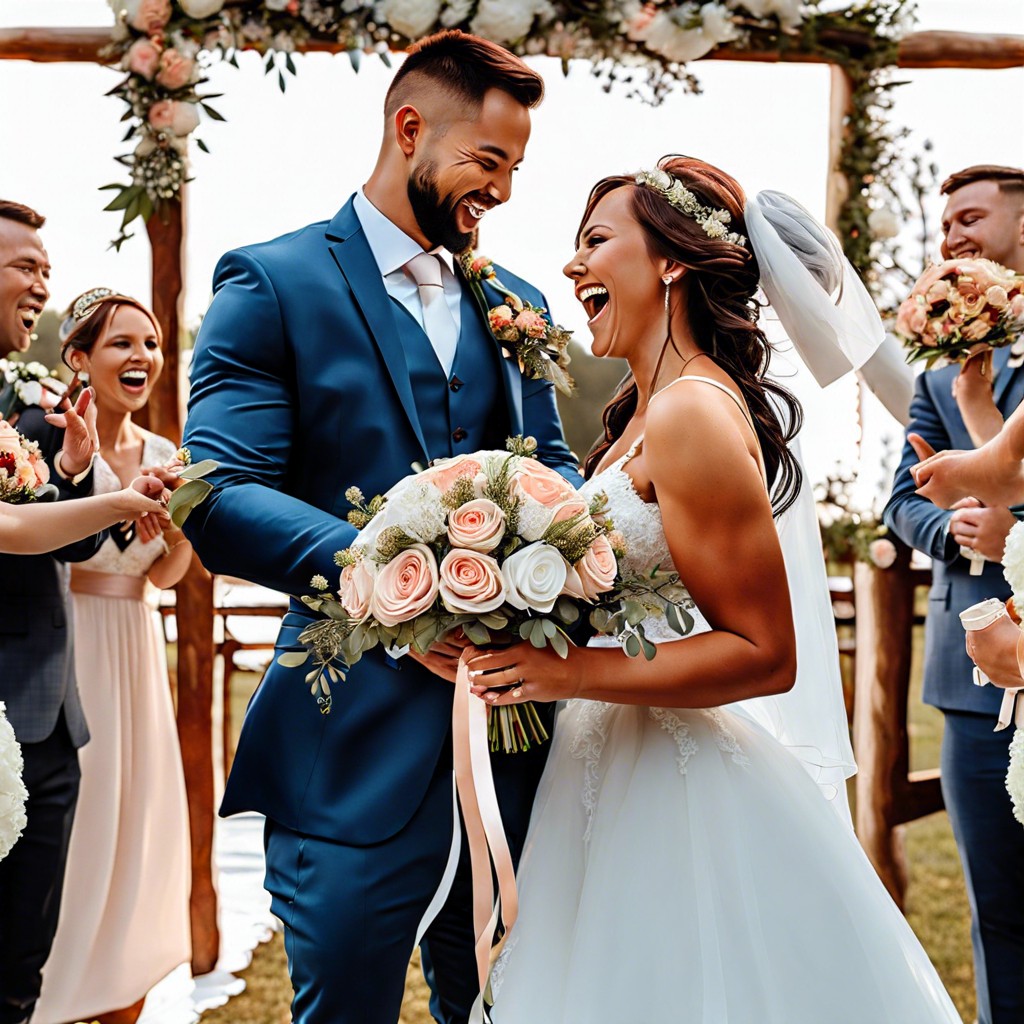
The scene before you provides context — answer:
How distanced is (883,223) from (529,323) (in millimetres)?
2828

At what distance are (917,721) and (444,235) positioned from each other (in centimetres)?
1016

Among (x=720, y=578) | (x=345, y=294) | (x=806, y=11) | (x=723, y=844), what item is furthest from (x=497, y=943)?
(x=806, y=11)

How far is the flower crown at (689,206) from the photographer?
2.29m

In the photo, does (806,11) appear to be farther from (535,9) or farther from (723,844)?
(723,844)

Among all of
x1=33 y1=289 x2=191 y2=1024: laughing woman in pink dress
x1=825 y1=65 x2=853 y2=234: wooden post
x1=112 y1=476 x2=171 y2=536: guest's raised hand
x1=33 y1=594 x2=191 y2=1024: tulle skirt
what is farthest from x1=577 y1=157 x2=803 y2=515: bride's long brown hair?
x1=825 y1=65 x2=853 y2=234: wooden post

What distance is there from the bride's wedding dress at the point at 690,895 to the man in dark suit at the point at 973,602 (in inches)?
52.1

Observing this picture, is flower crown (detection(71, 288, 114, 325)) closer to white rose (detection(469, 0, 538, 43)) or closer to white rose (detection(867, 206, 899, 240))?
white rose (detection(469, 0, 538, 43))

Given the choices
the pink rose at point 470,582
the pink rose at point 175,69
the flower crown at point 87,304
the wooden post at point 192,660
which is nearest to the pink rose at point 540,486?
the pink rose at point 470,582

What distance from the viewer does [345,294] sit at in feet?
6.90

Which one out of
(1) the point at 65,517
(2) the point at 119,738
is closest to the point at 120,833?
(2) the point at 119,738

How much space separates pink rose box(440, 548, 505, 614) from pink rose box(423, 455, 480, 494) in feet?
0.37

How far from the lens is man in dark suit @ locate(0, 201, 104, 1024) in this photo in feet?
10.5

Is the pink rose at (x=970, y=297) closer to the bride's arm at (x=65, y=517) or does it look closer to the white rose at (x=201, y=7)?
the bride's arm at (x=65, y=517)

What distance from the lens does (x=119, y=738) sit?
12.8 ft
